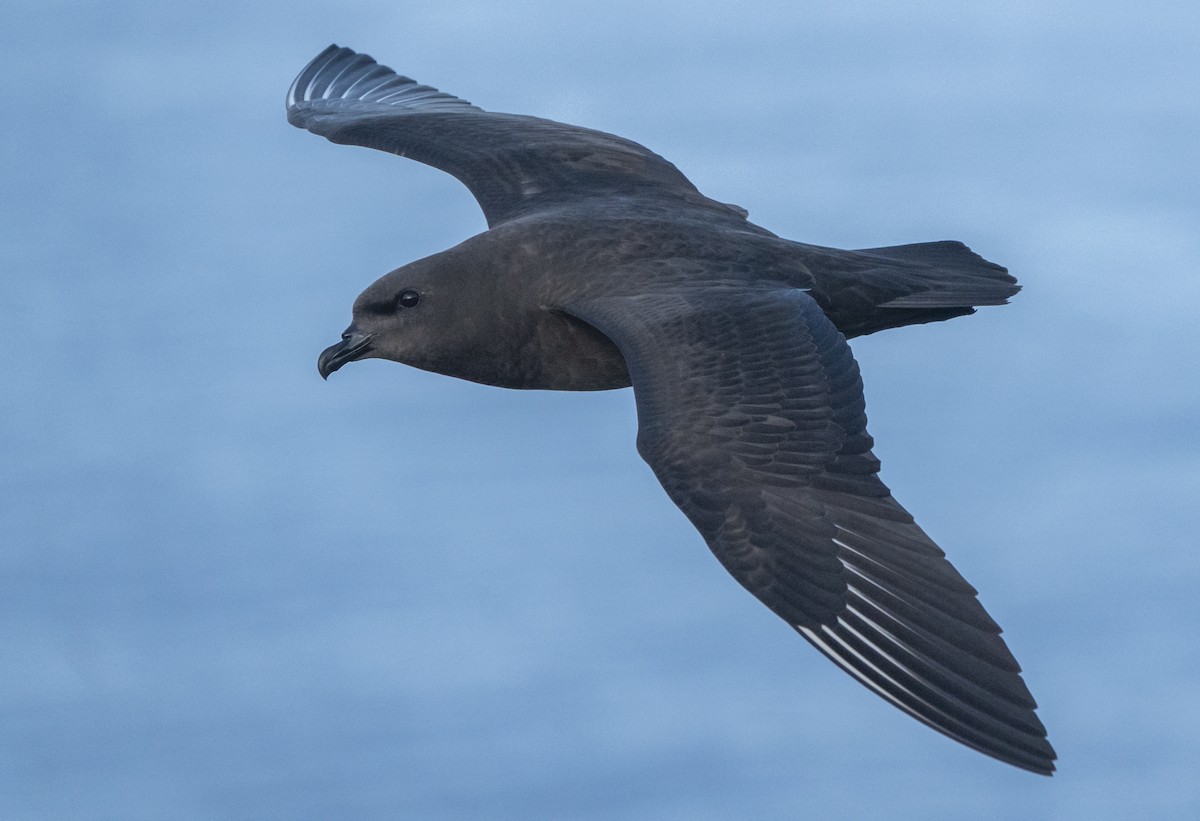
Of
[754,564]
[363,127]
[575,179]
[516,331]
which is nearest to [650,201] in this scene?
[575,179]

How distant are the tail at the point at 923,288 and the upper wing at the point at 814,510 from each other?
99cm

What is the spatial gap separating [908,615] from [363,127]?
6355 mm

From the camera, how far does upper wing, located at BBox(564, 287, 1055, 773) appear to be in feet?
30.5

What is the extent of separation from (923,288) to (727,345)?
1.81 meters

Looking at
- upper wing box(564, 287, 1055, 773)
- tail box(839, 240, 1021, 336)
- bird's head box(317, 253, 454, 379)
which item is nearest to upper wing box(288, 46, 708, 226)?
bird's head box(317, 253, 454, 379)

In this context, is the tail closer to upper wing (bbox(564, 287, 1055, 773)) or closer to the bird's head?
upper wing (bbox(564, 287, 1055, 773))

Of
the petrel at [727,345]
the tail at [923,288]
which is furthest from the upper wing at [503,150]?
the tail at [923,288]

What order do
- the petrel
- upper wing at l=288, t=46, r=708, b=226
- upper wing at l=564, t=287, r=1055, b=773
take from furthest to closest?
upper wing at l=288, t=46, r=708, b=226 → the petrel → upper wing at l=564, t=287, r=1055, b=773

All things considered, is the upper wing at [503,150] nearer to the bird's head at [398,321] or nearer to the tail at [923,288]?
the bird's head at [398,321]

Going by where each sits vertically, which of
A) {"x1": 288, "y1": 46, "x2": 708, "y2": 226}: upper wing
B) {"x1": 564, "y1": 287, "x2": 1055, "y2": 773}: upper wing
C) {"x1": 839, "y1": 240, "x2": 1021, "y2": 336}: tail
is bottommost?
{"x1": 564, "y1": 287, "x2": 1055, "y2": 773}: upper wing

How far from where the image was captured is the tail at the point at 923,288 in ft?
38.4

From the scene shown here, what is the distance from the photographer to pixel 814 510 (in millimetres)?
9914

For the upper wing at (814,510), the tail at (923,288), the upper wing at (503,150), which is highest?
the upper wing at (503,150)

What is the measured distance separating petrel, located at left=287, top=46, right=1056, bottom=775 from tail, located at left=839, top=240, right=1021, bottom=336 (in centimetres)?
1
